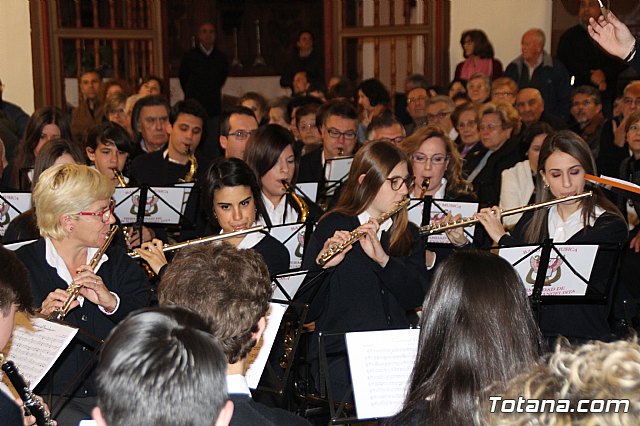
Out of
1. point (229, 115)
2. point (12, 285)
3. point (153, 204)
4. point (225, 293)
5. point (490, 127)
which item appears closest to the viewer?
point (225, 293)

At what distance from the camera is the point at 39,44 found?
30.1 feet

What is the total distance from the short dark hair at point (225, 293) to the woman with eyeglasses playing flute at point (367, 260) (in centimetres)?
140

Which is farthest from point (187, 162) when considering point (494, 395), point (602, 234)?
point (494, 395)

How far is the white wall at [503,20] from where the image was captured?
355 inches

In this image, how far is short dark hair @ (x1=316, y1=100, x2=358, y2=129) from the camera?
6.17m

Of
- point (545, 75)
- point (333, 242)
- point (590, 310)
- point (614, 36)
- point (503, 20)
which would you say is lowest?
point (590, 310)

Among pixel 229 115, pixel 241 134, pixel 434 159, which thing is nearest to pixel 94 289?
pixel 434 159

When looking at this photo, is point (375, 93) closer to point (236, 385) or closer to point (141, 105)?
point (141, 105)

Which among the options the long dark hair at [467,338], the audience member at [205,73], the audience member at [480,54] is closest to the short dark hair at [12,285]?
the long dark hair at [467,338]

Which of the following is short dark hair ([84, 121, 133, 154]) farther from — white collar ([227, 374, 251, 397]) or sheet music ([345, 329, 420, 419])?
white collar ([227, 374, 251, 397])

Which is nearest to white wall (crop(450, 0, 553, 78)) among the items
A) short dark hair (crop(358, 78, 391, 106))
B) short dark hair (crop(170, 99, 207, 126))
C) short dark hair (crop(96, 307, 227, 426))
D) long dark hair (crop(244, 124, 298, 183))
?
short dark hair (crop(358, 78, 391, 106))

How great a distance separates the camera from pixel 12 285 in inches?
88.7

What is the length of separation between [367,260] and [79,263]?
1.13 metres

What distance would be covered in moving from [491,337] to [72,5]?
27.9ft
